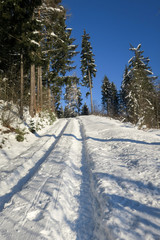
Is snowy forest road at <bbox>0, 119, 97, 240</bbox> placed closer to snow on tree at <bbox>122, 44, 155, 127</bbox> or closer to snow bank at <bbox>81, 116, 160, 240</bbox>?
snow bank at <bbox>81, 116, 160, 240</bbox>

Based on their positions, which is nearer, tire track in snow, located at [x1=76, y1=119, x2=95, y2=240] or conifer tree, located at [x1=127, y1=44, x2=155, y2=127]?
tire track in snow, located at [x1=76, y1=119, x2=95, y2=240]

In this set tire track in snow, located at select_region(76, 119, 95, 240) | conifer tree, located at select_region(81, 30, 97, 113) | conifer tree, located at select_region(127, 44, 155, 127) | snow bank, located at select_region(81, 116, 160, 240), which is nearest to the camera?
snow bank, located at select_region(81, 116, 160, 240)

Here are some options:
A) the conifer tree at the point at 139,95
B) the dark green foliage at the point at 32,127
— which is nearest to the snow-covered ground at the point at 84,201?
the dark green foliage at the point at 32,127

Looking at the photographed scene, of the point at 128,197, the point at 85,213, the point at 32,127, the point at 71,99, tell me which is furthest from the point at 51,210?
the point at 71,99

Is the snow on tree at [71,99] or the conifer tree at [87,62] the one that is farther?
the snow on tree at [71,99]

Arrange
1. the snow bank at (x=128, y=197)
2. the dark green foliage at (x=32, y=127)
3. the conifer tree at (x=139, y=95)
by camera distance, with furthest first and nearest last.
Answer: the conifer tree at (x=139, y=95) < the dark green foliage at (x=32, y=127) < the snow bank at (x=128, y=197)

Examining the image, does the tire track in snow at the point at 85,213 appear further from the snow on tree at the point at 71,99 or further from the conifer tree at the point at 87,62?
the snow on tree at the point at 71,99

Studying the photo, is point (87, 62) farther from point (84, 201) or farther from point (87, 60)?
point (84, 201)

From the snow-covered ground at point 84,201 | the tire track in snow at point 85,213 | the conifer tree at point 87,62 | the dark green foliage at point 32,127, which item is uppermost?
the conifer tree at point 87,62

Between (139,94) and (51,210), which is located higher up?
(139,94)

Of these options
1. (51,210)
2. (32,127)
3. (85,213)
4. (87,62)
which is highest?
(87,62)

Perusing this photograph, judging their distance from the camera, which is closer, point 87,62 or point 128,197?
point 128,197

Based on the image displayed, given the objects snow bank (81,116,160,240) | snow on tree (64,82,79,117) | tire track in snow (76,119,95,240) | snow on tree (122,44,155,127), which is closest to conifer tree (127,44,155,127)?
snow on tree (122,44,155,127)

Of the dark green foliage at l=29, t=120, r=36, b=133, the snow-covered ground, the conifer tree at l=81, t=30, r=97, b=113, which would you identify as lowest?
the snow-covered ground
